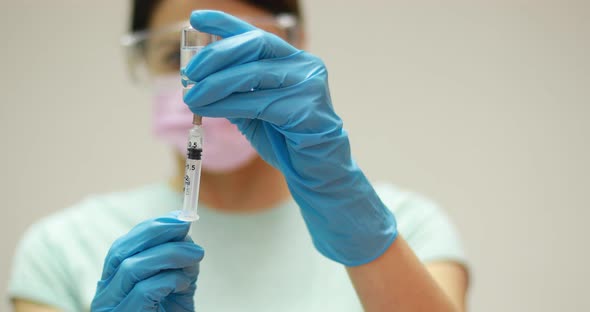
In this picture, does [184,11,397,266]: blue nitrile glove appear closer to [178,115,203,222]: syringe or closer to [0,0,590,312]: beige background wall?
[178,115,203,222]: syringe

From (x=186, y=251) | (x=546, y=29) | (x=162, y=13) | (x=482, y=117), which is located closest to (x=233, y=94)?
(x=186, y=251)

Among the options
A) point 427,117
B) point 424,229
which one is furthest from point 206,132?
point 427,117

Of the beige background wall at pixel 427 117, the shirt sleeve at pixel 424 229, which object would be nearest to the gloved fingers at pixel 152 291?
the shirt sleeve at pixel 424 229

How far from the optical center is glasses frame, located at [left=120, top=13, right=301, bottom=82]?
4.64 feet

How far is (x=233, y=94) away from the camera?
88cm

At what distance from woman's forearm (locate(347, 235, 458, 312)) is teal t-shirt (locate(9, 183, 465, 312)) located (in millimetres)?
268

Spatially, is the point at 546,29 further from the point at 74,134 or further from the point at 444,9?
the point at 74,134

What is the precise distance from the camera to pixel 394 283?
0.93 m

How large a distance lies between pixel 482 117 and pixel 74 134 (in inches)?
61.3

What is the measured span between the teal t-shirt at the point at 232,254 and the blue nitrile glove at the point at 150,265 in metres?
0.35

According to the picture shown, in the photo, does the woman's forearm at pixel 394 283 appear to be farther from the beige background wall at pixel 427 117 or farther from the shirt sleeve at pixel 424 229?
the beige background wall at pixel 427 117

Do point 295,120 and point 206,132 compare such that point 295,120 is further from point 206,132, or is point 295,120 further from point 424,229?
point 424,229

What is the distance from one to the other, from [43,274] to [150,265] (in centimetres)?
53

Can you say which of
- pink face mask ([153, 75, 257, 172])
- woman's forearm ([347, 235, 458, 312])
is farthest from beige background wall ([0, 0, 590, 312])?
woman's forearm ([347, 235, 458, 312])
